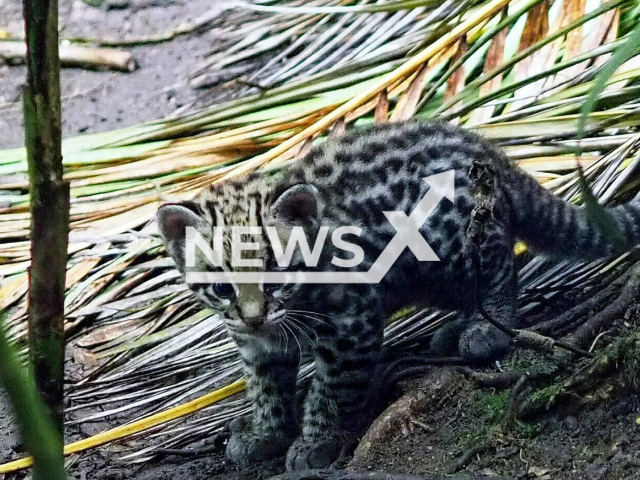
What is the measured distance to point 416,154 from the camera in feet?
16.1

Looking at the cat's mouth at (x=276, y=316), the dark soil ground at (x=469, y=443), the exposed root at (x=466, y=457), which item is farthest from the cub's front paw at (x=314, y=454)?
the exposed root at (x=466, y=457)

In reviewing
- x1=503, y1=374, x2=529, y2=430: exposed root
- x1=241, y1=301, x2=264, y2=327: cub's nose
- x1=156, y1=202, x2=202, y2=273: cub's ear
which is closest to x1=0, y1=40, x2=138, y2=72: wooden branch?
x1=156, y1=202, x2=202, y2=273: cub's ear

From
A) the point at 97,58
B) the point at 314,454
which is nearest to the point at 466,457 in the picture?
the point at 314,454

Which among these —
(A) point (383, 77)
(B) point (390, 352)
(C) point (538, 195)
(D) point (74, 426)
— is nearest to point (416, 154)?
(C) point (538, 195)

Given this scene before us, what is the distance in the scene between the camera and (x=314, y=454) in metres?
4.52

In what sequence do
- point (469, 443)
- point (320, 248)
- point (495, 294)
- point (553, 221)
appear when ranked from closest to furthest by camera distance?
point (469, 443), point (320, 248), point (495, 294), point (553, 221)

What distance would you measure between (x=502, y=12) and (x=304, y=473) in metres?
3.42

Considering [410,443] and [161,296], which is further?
[161,296]

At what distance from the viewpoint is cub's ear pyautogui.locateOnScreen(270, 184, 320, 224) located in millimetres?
4340

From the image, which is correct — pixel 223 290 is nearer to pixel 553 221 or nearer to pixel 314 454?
pixel 314 454

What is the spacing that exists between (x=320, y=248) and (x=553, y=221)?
4.23 ft

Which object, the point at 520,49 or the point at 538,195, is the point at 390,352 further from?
the point at 520,49

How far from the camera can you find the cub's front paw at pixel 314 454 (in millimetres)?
4492

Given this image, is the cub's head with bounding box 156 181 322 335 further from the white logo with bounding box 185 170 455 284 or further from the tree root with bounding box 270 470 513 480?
the tree root with bounding box 270 470 513 480
